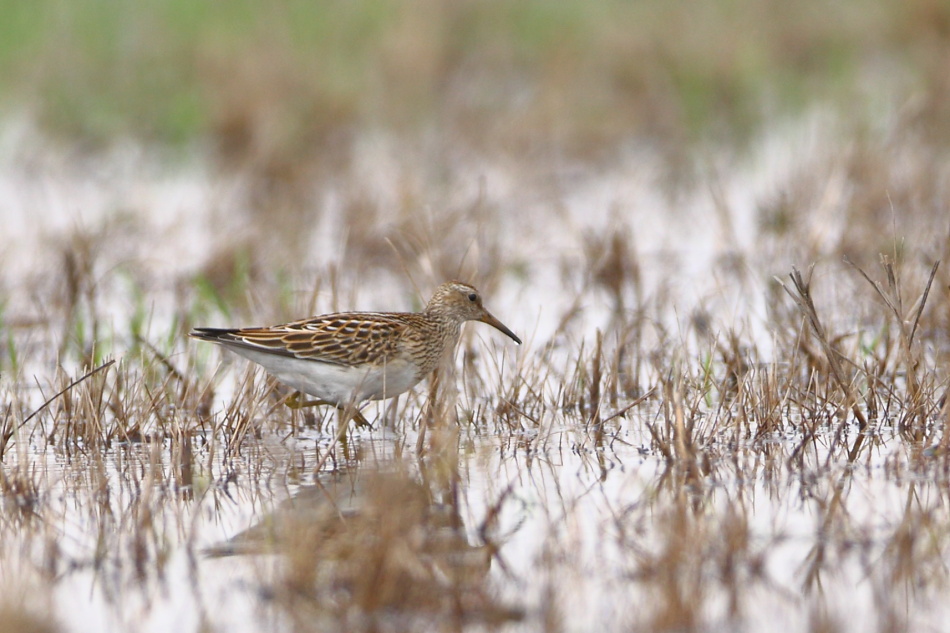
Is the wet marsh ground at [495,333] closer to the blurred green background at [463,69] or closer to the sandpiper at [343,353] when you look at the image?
the blurred green background at [463,69]

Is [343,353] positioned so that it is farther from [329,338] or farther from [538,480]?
[538,480]

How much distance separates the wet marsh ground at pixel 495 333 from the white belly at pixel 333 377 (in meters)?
0.20

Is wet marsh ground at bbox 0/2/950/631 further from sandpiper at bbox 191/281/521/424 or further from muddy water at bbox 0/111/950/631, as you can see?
sandpiper at bbox 191/281/521/424

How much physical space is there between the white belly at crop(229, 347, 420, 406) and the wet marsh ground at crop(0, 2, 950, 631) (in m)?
→ 0.20

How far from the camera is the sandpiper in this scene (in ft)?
23.8

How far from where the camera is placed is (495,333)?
31.4 ft

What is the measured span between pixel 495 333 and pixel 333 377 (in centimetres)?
238

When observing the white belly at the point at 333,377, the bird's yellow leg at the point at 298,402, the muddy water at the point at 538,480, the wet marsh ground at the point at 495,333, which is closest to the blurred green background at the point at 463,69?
the wet marsh ground at the point at 495,333

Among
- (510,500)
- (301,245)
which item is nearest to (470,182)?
(301,245)

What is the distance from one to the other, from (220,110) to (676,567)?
11.3 m

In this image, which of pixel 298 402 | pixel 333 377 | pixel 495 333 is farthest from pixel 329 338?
pixel 495 333

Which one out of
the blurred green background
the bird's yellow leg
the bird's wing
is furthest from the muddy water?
the blurred green background

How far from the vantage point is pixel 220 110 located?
15258mm

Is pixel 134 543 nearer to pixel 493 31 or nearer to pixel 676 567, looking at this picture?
pixel 676 567
